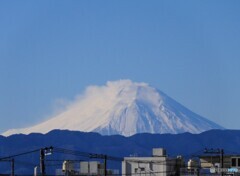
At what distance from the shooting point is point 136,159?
570 ft

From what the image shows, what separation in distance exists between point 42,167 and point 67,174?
2906 inches

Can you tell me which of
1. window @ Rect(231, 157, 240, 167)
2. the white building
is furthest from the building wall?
window @ Rect(231, 157, 240, 167)

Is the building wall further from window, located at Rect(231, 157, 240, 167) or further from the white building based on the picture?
window, located at Rect(231, 157, 240, 167)

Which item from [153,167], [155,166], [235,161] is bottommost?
[153,167]

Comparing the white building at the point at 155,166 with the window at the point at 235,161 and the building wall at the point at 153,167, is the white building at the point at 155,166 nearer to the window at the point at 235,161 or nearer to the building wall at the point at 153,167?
the building wall at the point at 153,167

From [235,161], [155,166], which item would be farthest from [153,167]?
[235,161]

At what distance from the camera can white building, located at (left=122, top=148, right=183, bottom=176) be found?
16500cm

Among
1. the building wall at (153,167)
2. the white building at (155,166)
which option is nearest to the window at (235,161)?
the white building at (155,166)

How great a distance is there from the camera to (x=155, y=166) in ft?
547

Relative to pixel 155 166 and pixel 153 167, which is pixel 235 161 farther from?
pixel 153 167

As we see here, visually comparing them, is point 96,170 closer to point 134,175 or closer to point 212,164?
point 134,175

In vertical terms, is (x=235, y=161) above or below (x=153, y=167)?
above

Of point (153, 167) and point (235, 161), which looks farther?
point (153, 167)

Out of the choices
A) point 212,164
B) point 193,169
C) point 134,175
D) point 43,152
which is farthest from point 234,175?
point 43,152
